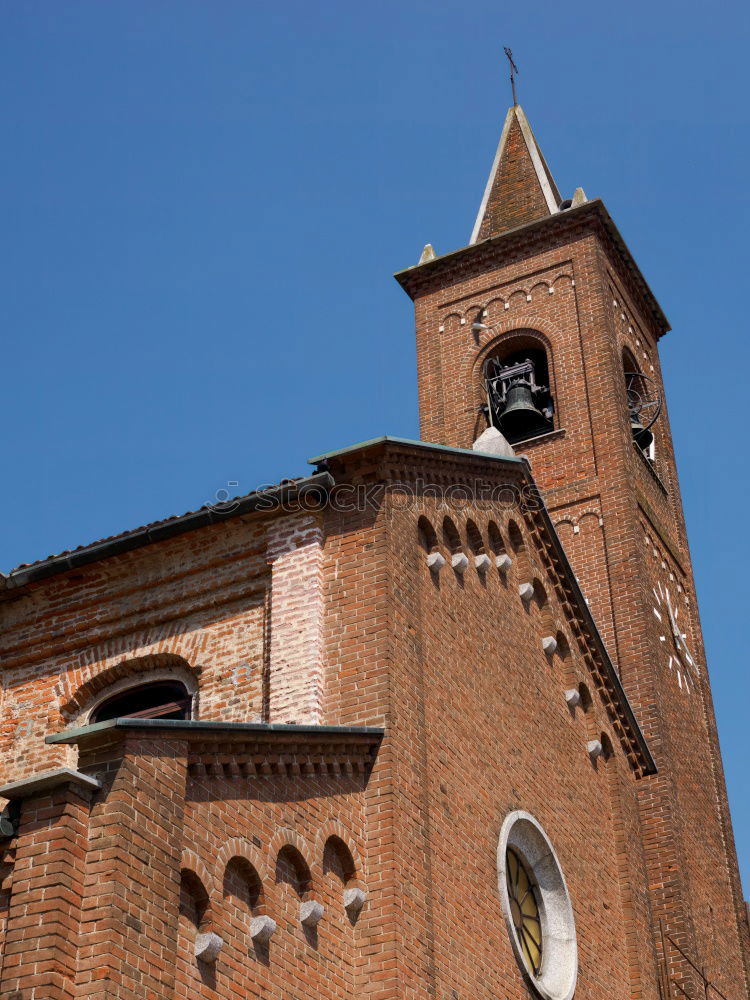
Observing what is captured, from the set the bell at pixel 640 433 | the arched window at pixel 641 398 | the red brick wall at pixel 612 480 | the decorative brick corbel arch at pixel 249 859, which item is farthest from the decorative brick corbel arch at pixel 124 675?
the arched window at pixel 641 398

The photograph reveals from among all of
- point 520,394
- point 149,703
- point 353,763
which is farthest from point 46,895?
point 520,394

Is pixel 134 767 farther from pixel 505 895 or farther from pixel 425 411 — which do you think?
pixel 425 411

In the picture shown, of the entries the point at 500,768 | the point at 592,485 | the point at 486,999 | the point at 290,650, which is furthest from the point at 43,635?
the point at 592,485

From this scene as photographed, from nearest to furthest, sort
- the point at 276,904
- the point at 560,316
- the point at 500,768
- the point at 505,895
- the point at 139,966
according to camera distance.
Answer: the point at 139,966 < the point at 276,904 < the point at 505,895 < the point at 500,768 < the point at 560,316

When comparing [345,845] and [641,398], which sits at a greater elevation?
[641,398]

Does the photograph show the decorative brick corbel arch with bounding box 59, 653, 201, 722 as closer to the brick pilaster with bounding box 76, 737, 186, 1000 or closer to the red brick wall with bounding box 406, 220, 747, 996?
the brick pilaster with bounding box 76, 737, 186, 1000

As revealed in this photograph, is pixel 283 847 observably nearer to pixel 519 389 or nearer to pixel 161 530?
pixel 161 530

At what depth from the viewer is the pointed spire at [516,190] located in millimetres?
27453

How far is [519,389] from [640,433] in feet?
7.11

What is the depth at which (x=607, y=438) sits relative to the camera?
913 inches

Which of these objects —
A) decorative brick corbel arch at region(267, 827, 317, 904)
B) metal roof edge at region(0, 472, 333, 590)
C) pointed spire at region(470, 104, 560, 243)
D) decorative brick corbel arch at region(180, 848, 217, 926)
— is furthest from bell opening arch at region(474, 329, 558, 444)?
decorative brick corbel arch at region(180, 848, 217, 926)

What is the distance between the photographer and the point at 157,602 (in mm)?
13750

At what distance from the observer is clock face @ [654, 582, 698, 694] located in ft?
73.6

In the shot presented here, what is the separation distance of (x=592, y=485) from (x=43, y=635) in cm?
1098
